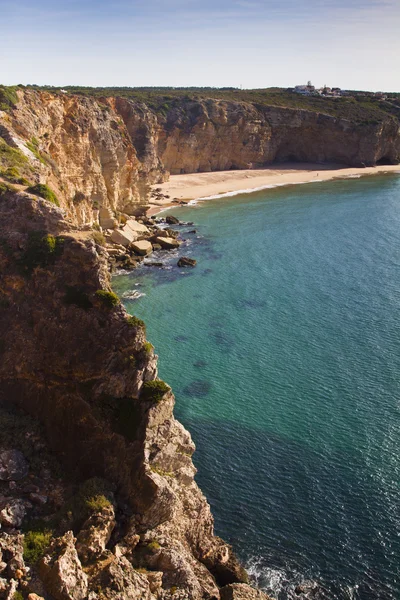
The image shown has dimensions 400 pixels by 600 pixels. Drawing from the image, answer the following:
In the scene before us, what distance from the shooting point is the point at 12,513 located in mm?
18391

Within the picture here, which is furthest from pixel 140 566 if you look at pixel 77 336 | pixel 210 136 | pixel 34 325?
pixel 210 136

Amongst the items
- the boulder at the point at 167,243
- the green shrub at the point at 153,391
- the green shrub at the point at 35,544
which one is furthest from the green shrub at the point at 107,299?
the boulder at the point at 167,243

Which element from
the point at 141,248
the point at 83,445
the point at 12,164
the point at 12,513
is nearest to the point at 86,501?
the point at 12,513

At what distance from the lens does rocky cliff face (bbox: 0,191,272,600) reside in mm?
18391

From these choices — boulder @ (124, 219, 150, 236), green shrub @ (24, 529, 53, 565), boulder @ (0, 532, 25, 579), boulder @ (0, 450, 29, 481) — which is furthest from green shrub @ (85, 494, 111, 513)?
boulder @ (124, 219, 150, 236)

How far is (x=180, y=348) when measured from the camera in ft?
146

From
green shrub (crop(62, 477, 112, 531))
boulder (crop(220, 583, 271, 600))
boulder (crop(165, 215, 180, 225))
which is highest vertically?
green shrub (crop(62, 477, 112, 531))

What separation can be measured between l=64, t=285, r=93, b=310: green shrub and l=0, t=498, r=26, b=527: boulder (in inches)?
350

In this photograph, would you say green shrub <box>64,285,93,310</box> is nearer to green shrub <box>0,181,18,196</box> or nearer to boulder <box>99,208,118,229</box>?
green shrub <box>0,181,18,196</box>

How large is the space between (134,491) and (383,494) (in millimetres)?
15844

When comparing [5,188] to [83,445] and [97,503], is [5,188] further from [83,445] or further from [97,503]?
[97,503]

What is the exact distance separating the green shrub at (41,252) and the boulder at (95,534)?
477 inches

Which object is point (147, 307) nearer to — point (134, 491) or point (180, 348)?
point (180, 348)

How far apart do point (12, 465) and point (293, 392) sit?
23.2 metres
